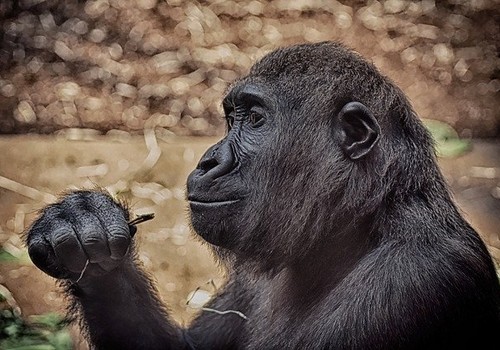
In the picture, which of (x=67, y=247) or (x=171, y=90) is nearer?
(x=67, y=247)

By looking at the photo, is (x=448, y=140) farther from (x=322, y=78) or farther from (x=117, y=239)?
(x=117, y=239)

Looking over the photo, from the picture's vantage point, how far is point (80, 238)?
3041 mm

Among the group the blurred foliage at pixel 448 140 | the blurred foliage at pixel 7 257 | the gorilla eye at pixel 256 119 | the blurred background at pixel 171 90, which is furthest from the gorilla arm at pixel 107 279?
the blurred foliage at pixel 448 140

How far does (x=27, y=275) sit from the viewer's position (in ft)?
14.6

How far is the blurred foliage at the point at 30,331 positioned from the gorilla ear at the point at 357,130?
1.56m

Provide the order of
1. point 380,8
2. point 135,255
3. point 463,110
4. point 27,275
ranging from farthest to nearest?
point 380,8
point 463,110
point 27,275
point 135,255

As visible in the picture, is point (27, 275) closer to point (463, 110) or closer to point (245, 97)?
point (245, 97)

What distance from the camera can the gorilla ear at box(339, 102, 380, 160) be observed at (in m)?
2.98

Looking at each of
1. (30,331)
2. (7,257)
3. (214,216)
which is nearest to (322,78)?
(214,216)

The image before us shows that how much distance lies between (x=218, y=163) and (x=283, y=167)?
0.68 feet

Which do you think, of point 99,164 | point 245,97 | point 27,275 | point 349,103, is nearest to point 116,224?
point 245,97

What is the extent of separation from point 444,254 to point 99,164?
262 centimetres

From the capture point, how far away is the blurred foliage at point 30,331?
400 cm

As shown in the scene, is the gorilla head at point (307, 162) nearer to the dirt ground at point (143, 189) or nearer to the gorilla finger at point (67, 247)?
the gorilla finger at point (67, 247)
